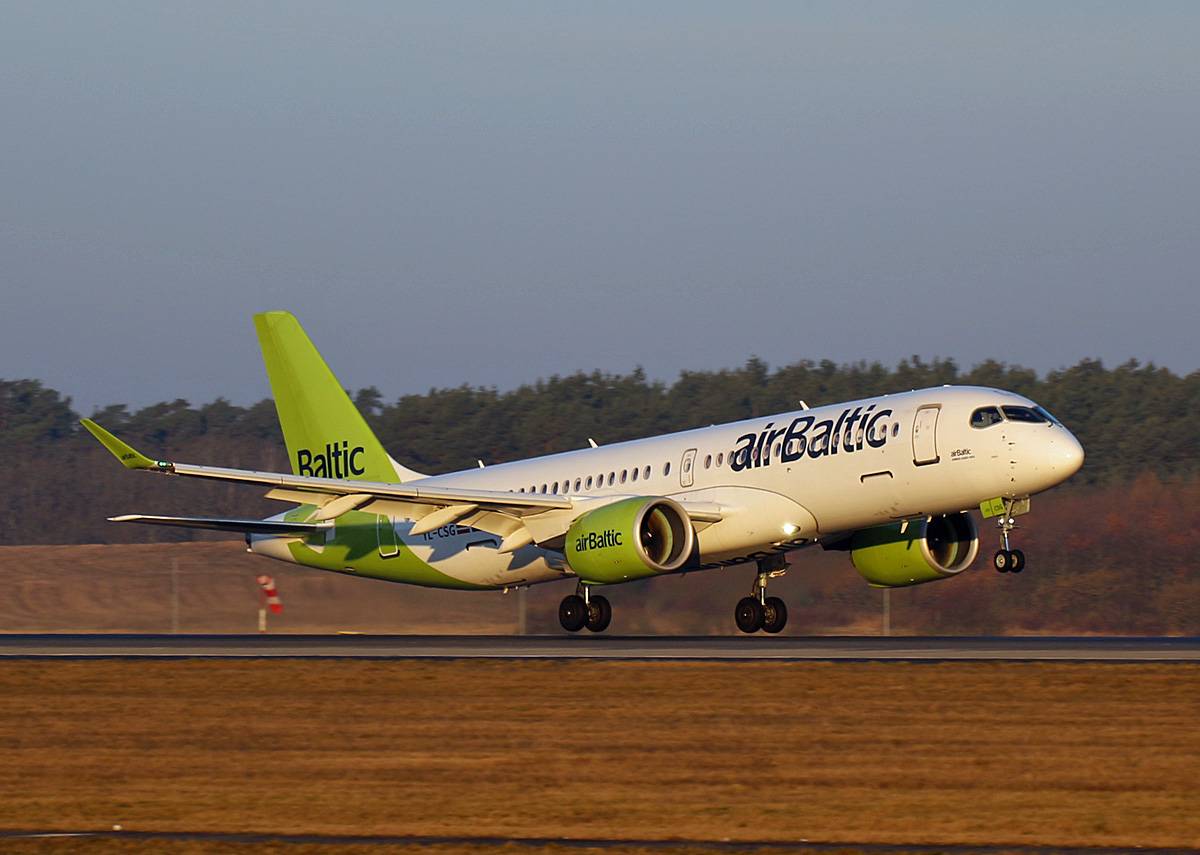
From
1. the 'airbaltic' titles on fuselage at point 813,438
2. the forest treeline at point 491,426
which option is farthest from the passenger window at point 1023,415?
the forest treeline at point 491,426

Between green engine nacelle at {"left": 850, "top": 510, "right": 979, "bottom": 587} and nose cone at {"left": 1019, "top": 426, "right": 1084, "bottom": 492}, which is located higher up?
nose cone at {"left": 1019, "top": 426, "right": 1084, "bottom": 492}

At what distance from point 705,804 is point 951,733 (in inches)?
176

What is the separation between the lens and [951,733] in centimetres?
1669

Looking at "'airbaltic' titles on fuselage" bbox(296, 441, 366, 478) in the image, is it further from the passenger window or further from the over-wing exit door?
the passenger window

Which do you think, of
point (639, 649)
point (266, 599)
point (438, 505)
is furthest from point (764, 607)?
point (266, 599)

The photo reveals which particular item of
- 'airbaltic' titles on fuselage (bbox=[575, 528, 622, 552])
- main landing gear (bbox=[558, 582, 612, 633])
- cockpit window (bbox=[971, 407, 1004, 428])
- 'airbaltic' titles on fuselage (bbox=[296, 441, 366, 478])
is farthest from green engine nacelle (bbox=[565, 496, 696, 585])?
'airbaltic' titles on fuselage (bbox=[296, 441, 366, 478])

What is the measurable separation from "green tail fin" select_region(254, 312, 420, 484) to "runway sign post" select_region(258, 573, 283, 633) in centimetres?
392

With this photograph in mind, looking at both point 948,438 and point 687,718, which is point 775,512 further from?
point 687,718

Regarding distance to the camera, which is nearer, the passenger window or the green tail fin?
the passenger window

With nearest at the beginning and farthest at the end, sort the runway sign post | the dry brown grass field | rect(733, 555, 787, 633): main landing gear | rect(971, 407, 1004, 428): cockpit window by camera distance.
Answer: the dry brown grass field → rect(971, 407, 1004, 428): cockpit window → rect(733, 555, 787, 633): main landing gear → the runway sign post

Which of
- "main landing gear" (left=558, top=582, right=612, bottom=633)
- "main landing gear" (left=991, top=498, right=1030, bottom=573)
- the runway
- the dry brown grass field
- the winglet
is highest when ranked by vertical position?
the winglet

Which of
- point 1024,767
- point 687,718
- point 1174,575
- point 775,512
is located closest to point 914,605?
point 1174,575

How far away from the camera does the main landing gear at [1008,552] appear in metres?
28.5

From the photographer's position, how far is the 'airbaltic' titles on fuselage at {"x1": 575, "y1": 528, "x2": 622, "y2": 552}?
99.7 ft
